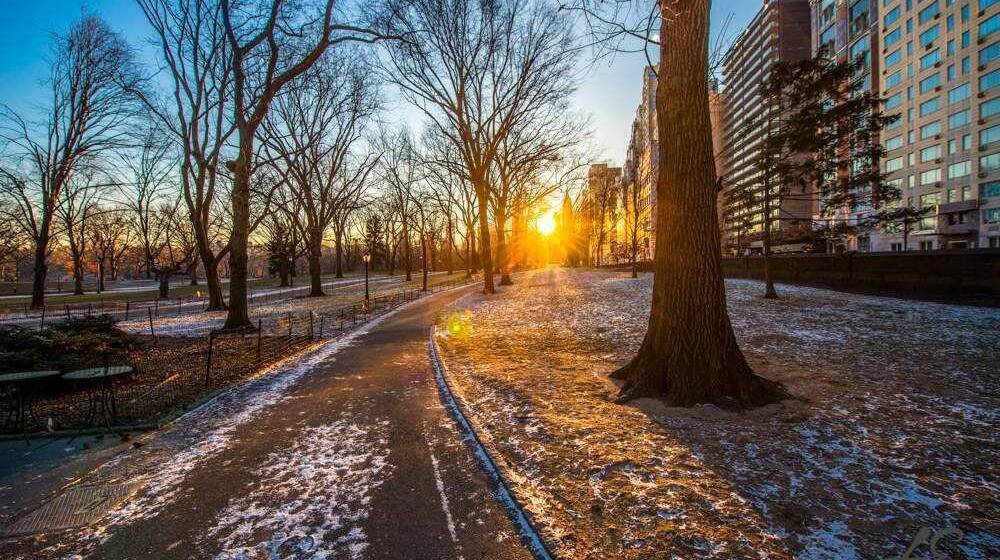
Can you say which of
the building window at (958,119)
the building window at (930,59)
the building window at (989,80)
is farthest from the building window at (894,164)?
the building window at (989,80)

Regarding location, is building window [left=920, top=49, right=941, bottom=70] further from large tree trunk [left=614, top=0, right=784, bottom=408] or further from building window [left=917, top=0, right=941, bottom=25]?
large tree trunk [left=614, top=0, right=784, bottom=408]

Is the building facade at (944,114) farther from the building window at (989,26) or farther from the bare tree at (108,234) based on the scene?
the bare tree at (108,234)

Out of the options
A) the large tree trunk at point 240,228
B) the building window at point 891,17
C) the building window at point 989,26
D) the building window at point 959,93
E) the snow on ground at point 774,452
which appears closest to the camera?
the snow on ground at point 774,452

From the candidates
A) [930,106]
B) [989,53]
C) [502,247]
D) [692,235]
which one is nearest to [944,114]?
[930,106]

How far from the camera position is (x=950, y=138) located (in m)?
45.4

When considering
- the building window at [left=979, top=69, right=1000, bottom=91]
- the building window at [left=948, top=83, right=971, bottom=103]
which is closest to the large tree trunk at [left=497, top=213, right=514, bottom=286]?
the building window at [left=979, top=69, right=1000, bottom=91]

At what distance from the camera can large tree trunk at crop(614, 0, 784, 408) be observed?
550cm

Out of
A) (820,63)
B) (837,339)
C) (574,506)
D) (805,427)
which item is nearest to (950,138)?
(820,63)

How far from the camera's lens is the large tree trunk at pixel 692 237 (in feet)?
18.0

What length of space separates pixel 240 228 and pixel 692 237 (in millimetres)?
14288

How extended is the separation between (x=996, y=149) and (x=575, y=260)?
59.3m

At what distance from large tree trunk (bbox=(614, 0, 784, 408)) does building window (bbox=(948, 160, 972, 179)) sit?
207 feet

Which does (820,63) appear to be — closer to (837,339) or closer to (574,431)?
(837,339)

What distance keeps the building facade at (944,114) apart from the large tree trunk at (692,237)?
48.2m
